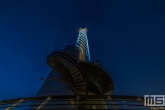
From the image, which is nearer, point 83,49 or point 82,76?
point 82,76

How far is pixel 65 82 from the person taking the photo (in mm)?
26188

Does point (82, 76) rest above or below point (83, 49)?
below

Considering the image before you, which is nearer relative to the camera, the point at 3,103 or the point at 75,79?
the point at 3,103

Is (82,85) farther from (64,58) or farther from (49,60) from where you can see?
(49,60)

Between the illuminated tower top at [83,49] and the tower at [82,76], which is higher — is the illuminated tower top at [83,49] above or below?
above

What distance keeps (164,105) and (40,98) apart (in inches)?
118

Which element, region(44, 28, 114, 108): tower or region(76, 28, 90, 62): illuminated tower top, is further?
region(76, 28, 90, 62): illuminated tower top

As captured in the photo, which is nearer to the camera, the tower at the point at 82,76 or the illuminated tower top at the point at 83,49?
the tower at the point at 82,76

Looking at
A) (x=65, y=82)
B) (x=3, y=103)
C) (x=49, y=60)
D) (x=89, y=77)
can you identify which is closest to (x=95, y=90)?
(x=89, y=77)

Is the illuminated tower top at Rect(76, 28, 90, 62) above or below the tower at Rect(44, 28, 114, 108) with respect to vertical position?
above

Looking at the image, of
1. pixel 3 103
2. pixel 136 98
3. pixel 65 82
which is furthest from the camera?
pixel 65 82

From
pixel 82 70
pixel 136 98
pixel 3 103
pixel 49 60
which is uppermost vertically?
pixel 49 60

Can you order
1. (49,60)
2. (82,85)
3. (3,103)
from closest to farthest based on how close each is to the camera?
(3,103)
(82,85)
(49,60)

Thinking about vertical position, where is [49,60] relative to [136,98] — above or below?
above
